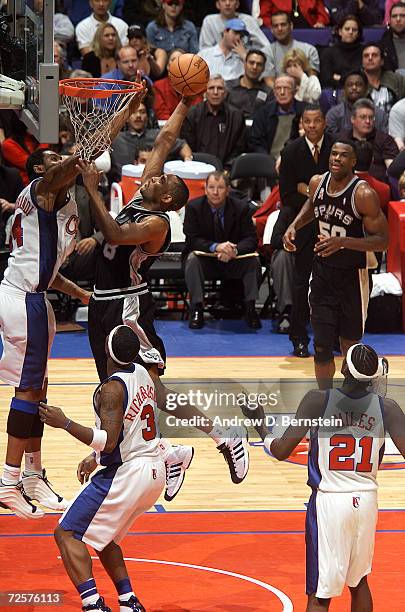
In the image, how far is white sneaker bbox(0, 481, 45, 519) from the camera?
6.88 meters

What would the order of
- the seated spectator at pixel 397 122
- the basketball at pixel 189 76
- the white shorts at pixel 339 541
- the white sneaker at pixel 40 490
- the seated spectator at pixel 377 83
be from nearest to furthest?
the white shorts at pixel 339 541
the white sneaker at pixel 40 490
the basketball at pixel 189 76
the seated spectator at pixel 397 122
the seated spectator at pixel 377 83

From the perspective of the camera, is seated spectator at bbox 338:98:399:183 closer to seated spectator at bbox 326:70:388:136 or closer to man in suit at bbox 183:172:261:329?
seated spectator at bbox 326:70:388:136

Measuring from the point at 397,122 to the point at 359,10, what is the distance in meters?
2.89

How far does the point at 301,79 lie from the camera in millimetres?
14453

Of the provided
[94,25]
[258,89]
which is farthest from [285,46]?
[94,25]

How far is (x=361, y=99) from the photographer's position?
12.8m

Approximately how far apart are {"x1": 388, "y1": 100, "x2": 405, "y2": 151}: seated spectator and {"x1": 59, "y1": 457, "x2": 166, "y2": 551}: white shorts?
346 inches

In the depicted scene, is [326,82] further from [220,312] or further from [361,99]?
[220,312]

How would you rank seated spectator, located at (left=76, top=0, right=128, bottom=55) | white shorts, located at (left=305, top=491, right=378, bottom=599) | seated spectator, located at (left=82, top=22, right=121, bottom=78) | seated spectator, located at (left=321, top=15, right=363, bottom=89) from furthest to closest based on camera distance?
seated spectator, located at (left=76, top=0, right=128, bottom=55), seated spectator, located at (left=321, top=15, right=363, bottom=89), seated spectator, located at (left=82, top=22, right=121, bottom=78), white shorts, located at (left=305, top=491, right=378, bottom=599)

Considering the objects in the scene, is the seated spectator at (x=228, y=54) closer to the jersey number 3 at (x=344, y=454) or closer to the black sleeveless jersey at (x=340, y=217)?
the black sleeveless jersey at (x=340, y=217)

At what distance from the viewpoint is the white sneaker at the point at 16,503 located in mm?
6875

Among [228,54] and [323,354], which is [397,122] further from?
[323,354]

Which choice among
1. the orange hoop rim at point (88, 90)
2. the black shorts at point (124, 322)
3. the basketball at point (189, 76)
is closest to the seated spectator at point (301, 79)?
the basketball at point (189, 76)

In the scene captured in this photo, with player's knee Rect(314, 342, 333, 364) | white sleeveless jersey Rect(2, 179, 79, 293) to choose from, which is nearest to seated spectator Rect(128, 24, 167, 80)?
player's knee Rect(314, 342, 333, 364)
